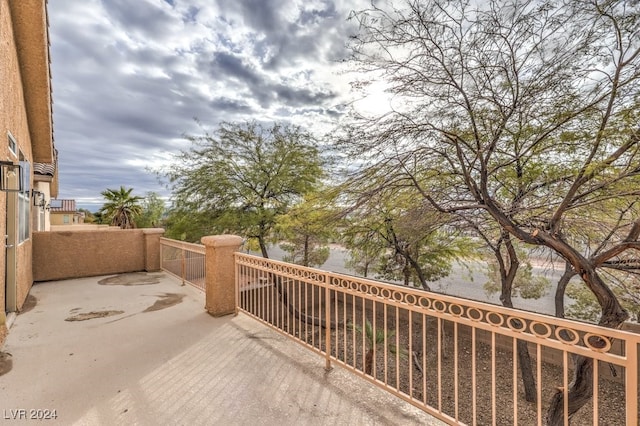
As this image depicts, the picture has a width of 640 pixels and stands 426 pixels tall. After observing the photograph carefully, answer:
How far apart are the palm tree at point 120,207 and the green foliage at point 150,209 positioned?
5.83 ft

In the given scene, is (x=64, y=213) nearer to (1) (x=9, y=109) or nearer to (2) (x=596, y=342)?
(1) (x=9, y=109)

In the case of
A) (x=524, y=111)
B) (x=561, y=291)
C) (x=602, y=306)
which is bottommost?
(x=561, y=291)

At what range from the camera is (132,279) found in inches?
313

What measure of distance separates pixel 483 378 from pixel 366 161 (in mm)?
6901

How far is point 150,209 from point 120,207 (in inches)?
211

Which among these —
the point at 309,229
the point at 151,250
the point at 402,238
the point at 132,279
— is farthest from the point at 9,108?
the point at 402,238

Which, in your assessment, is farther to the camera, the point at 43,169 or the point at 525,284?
the point at 525,284

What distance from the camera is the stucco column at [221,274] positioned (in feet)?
16.1

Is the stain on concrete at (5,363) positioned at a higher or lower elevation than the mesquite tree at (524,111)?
lower

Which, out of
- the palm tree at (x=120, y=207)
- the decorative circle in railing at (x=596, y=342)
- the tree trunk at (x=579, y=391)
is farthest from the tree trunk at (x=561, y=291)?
the palm tree at (x=120, y=207)

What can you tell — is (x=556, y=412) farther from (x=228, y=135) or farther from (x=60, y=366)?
(x=228, y=135)

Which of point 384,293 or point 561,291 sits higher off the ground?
point 384,293

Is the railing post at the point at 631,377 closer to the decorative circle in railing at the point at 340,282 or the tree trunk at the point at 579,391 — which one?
the decorative circle in railing at the point at 340,282

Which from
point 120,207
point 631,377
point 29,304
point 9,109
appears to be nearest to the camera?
point 631,377
